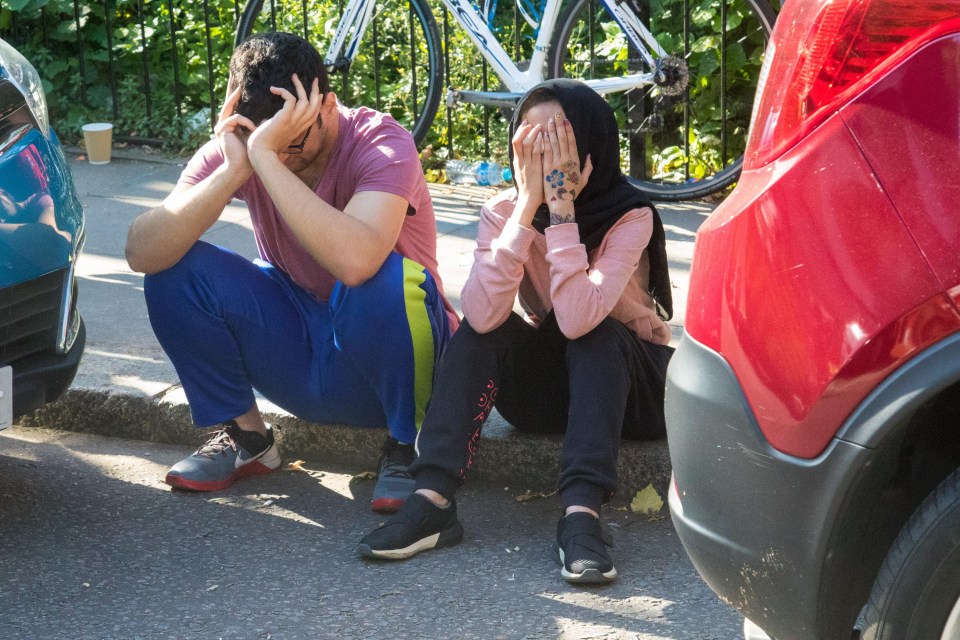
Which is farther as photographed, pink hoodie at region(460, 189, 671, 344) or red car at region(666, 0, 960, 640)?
pink hoodie at region(460, 189, 671, 344)

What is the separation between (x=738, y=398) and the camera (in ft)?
6.22

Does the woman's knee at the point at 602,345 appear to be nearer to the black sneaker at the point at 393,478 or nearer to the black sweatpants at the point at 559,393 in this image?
the black sweatpants at the point at 559,393

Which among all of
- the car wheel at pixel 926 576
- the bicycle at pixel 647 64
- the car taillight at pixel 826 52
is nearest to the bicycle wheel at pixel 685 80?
the bicycle at pixel 647 64

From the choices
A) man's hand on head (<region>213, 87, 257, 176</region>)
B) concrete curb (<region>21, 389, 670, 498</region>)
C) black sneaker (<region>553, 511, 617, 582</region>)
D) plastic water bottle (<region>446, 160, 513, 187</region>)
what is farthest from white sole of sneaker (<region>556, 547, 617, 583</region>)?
plastic water bottle (<region>446, 160, 513, 187</region>)

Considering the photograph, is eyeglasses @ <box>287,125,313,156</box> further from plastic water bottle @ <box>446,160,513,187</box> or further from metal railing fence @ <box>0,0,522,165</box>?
metal railing fence @ <box>0,0,522,165</box>

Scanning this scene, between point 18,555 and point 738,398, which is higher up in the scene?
point 738,398

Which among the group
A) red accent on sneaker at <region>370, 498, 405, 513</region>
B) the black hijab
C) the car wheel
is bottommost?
red accent on sneaker at <region>370, 498, 405, 513</region>

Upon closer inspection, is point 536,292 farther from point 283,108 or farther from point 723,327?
point 723,327

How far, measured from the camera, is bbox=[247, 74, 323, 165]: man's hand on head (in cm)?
313

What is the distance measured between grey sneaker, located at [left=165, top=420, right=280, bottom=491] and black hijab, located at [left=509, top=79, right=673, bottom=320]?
999mm

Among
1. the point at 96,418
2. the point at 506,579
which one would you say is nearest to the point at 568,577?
the point at 506,579

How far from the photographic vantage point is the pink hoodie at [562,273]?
2910mm

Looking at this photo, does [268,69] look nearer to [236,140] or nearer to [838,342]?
[236,140]

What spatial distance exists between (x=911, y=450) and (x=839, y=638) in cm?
31
